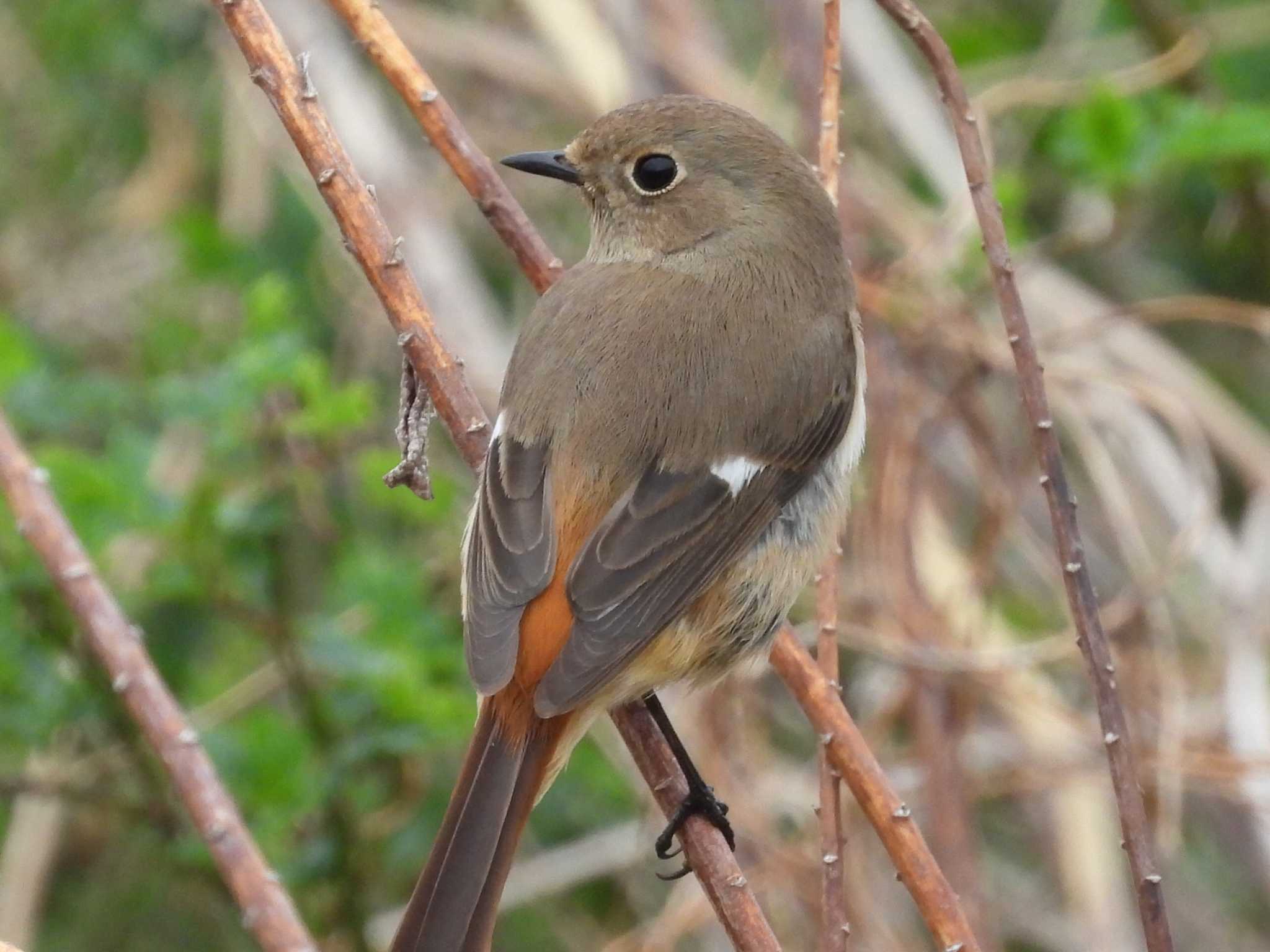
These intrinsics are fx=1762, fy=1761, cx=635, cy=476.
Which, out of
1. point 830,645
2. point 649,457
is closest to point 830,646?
point 830,645

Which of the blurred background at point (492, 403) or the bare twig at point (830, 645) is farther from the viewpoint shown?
the blurred background at point (492, 403)

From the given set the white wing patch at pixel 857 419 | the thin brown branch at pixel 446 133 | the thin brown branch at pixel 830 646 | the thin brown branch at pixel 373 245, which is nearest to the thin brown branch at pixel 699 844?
the thin brown branch at pixel 373 245

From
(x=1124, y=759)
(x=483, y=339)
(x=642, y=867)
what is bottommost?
(x=642, y=867)

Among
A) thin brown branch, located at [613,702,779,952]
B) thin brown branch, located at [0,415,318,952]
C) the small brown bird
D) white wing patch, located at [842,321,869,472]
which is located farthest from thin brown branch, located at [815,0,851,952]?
thin brown branch, located at [0,415,318,952]

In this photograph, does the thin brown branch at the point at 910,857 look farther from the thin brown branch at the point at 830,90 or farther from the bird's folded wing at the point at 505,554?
the thin brown branch at the point at 830,90

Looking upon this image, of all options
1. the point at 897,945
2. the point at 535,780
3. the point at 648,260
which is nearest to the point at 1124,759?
the point at 535,780

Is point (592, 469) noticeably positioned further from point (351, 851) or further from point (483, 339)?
point (483, 339)

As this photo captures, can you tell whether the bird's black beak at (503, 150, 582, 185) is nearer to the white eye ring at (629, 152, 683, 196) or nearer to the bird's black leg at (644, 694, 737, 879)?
the white eye ring at (629, 152, 683, 196)

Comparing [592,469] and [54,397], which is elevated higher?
[592,469]

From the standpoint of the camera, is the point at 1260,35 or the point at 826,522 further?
the point at 1260,35
